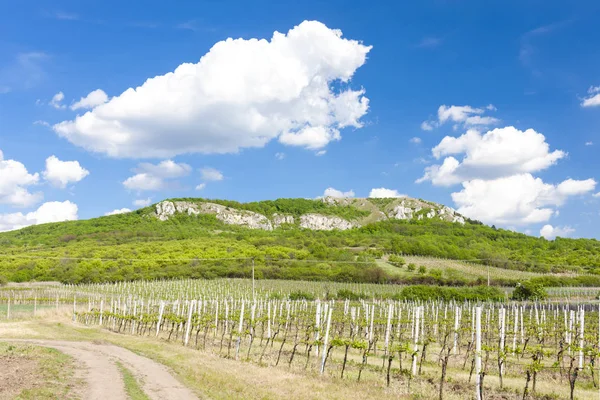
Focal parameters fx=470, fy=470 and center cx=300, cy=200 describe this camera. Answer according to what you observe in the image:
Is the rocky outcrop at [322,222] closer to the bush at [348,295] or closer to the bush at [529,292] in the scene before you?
the bush at [348,295]

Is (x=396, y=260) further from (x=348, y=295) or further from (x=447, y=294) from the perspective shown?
(x=348, y=295)

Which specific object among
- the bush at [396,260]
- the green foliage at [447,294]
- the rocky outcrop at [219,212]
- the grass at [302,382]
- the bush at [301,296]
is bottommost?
the bush at [301,296]

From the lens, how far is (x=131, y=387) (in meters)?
11.7

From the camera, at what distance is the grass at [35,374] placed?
10.4 meters

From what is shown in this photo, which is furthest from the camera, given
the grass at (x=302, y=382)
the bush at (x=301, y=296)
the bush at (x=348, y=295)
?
the bush at (x=348, y=295)

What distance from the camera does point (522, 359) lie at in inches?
878

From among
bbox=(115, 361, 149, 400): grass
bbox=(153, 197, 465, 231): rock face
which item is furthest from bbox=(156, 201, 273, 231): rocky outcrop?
bbox=(115, 361, 149, 400): grass

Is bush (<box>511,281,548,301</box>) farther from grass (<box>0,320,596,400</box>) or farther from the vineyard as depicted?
grass (<box>0,320,596,400</box>)

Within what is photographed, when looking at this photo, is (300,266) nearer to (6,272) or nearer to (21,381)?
(6,272)

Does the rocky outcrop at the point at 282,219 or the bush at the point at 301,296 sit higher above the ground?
the rocky outcrop at the point at 282,219

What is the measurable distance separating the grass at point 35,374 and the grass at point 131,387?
1.20 meters

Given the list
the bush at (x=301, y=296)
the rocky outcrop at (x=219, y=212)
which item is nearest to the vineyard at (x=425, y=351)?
the bush at (x=301, y=296)

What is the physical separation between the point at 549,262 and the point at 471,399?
267 ft

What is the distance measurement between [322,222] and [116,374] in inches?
6680
